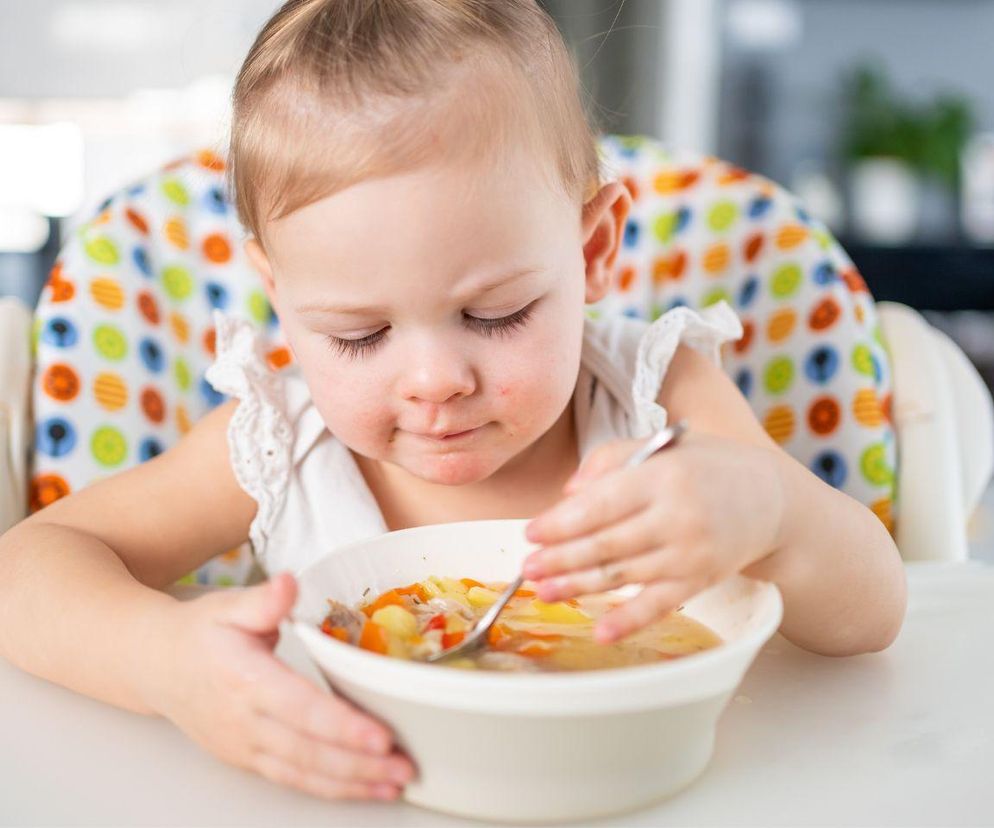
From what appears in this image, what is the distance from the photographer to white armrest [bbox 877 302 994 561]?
1.16 meters

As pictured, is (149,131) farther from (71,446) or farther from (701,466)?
(701,466)

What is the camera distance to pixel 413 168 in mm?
821

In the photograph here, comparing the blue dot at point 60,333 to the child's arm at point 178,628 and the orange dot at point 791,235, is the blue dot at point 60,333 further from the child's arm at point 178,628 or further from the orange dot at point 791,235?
the orange dot at point 791,235

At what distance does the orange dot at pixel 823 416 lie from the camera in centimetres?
122

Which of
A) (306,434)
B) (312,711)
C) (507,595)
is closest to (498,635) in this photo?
(507,595)

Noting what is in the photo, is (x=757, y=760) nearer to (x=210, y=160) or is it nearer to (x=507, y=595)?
(x=507, y=595)

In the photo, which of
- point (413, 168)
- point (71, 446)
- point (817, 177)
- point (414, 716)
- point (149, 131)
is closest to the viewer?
point (414, 716)

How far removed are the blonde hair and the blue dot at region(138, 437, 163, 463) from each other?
14.3 inches

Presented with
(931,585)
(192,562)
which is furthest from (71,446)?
(931,585)

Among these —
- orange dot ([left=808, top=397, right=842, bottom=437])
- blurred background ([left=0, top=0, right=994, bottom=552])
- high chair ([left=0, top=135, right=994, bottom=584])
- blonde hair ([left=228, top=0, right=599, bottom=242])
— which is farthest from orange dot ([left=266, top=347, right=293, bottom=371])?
blurred background ([left=0, top=0, right=994, bottom=552])

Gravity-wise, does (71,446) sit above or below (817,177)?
above

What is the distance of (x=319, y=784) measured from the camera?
23.1 inches

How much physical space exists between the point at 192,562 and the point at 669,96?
3791mm

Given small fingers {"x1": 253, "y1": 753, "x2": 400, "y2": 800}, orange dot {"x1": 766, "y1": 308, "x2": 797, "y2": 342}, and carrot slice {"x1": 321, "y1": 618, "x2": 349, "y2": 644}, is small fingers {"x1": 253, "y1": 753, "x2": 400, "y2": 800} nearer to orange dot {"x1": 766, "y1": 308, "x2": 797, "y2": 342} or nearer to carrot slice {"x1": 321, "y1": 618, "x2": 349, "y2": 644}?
carrot slice {"x1": 321, "y1": 618, "x2": 349, "y2": 644}
